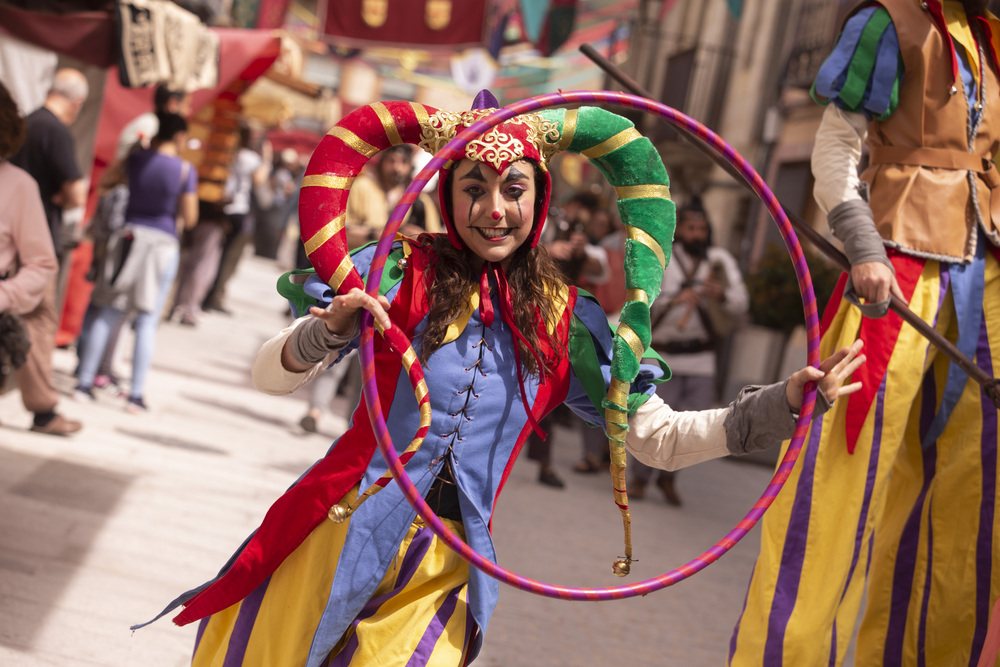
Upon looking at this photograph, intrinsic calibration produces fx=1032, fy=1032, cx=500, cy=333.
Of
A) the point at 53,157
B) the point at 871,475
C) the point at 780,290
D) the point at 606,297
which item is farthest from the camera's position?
the point at 780,290

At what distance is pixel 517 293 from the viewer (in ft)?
7.47

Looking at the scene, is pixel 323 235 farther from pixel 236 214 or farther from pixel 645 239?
pixel 236 214

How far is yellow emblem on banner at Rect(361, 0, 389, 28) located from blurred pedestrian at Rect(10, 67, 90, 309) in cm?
662

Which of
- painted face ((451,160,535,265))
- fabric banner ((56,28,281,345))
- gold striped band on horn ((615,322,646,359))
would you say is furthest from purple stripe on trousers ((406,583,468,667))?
fabric banner ((56,28,281,345))

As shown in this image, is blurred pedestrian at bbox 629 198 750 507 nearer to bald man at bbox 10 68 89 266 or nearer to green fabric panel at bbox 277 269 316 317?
bald man at bbox 10 68 89 266

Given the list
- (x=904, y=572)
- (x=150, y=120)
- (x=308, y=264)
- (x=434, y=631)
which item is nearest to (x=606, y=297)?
(x=308, y=264)

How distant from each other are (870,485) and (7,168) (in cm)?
340

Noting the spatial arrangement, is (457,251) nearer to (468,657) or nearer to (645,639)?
(468,657)

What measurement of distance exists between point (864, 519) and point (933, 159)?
1.01 m

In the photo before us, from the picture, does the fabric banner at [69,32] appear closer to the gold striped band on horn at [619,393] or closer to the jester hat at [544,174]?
the jester hat at [544,174]

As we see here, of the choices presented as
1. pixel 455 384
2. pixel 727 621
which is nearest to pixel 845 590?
pixel 455 384

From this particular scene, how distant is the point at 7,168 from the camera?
161 inches

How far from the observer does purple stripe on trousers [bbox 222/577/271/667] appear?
2229mm

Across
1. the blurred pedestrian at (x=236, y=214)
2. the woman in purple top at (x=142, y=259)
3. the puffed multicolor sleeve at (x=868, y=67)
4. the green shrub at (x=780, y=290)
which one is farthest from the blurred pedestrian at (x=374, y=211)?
the blurred pedestrian at (x=236, y=214)
